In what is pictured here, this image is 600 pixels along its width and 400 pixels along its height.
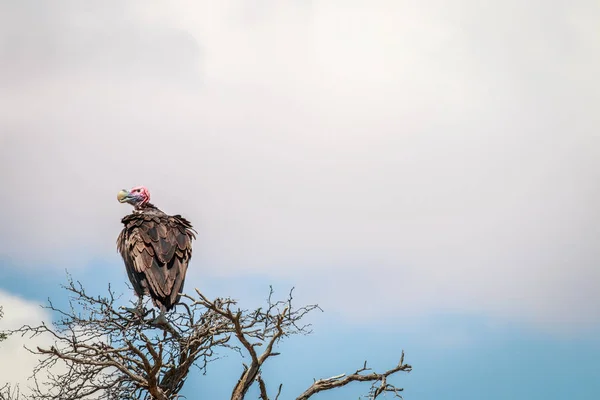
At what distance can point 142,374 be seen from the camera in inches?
287

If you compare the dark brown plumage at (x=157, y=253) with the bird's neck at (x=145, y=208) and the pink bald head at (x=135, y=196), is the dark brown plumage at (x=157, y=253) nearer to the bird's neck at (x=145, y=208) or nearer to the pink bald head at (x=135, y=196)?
the bird's neck at (x=145, y=208)

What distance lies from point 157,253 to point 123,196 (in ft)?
10.8

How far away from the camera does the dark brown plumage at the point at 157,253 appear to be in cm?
Result: 861

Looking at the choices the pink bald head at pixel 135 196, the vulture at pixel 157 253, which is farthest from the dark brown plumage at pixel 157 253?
the pink bald head at pixel 135 196

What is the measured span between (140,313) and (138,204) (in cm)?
409

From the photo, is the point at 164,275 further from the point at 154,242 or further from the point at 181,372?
the point at 181,372

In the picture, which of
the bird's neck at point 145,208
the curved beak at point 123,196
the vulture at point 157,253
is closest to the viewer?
the vulture at point 157,253

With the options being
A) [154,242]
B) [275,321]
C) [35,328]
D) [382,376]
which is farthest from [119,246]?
[382,376]

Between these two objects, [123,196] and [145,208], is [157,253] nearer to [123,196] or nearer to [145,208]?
[145,208]

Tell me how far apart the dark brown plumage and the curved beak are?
81.6 inches

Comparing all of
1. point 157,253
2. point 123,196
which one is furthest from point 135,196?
point 157,253

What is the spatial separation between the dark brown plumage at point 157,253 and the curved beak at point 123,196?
2073mm

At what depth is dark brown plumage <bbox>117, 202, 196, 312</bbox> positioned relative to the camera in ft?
28.2

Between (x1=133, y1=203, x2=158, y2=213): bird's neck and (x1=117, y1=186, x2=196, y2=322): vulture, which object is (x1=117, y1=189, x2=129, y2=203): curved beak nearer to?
(x1=133, y1=203, x2=158, y2=213): bird's neck
